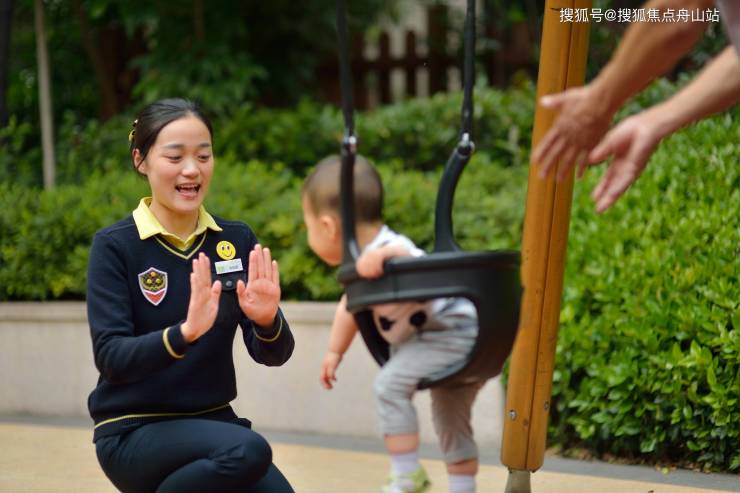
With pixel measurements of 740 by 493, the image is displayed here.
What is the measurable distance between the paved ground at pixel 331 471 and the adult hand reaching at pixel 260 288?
1.70 meters

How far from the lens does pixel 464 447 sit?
7.84 feet

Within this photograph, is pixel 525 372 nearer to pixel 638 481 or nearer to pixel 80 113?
pixel 638 481

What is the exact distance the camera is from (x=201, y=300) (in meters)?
2.77

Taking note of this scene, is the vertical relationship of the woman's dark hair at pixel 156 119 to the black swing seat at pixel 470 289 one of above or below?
above

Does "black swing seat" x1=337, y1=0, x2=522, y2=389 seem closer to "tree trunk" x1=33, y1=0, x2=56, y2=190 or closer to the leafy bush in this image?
the leafy bush

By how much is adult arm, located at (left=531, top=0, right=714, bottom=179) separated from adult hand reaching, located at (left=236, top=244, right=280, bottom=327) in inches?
38.7

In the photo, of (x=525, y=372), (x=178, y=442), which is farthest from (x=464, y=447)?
(x=525, y=372)

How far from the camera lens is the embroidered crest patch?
3189 millimetres

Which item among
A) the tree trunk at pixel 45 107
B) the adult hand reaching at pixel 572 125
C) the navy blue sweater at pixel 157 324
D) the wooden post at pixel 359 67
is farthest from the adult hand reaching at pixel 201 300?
the wooden post at pixel 359 67

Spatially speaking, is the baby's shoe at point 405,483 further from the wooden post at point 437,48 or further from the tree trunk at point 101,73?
the wooden post at point 437,48

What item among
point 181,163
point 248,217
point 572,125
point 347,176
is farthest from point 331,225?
point 248,217

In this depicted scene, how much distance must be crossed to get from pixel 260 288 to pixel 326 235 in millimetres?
657

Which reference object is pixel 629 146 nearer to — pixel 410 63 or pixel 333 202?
pixel 333 202

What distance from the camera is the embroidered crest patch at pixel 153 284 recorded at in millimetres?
3189
